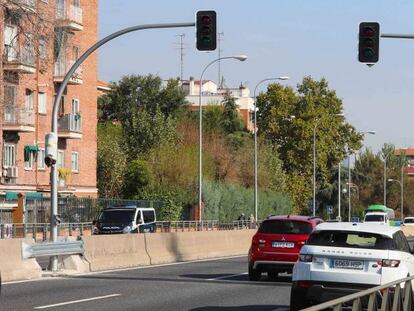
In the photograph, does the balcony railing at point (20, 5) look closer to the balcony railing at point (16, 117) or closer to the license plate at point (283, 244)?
the license plate at point (283, 244)

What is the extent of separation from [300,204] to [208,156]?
16.2 m

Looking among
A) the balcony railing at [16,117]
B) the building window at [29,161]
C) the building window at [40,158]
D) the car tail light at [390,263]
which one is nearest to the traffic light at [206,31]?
the car tail light at [390,263]

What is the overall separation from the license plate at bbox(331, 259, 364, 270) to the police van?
31.0 metres

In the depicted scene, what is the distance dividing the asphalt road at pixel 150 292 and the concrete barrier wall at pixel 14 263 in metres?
0.55

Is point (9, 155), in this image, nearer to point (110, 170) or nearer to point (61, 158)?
point (61, 158)

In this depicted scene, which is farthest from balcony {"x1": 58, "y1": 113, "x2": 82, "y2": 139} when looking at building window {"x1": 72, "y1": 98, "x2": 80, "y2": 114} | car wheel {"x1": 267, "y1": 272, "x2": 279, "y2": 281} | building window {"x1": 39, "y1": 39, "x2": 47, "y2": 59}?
car wheel {"x1": 267, "y1": 272, "x2": 279, "y2": 281}

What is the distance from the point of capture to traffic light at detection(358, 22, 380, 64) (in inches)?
960

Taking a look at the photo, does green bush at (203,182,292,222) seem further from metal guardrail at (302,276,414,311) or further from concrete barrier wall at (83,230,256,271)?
metal guardrail at (302,276,414,311)

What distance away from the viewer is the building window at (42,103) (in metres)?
60.4

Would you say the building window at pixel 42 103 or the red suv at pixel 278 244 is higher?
the building window at pixel 42 103

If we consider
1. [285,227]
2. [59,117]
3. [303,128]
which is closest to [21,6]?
[285,227]

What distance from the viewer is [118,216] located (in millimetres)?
46531

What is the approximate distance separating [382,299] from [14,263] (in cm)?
1352

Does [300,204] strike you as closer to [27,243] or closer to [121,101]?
[121,101]
